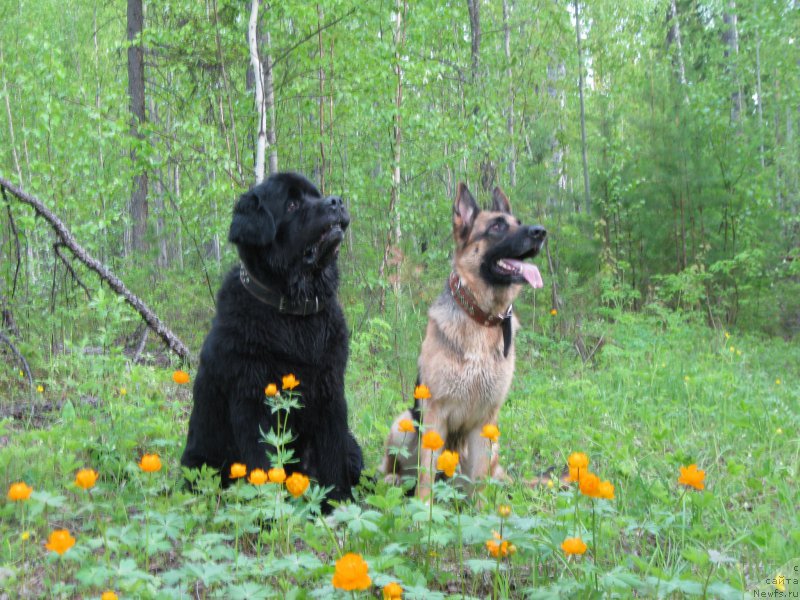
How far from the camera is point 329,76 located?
314 inches

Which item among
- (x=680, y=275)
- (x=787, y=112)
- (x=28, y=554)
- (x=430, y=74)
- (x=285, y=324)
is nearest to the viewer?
(x=28, y=554)

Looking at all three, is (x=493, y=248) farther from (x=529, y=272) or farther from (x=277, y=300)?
(x=277, y=300)

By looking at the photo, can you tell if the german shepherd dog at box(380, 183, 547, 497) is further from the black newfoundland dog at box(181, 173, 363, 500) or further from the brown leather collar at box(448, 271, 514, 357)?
the black newfoundland dog at box(181, 173, 363, 500)

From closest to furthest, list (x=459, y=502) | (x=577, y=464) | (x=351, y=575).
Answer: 1. (x=351, y=575)
2. (x=577, y=464)
3. (x=459, y=502)

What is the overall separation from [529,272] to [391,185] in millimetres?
4394

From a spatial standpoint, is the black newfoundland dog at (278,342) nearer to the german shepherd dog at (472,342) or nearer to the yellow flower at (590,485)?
the german shepherd dog at (472,342)

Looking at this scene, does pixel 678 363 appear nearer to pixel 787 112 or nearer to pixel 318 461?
pixel 318 461

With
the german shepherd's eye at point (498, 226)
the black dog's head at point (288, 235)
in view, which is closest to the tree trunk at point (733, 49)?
the german shepherd's eye at point (498, 226)

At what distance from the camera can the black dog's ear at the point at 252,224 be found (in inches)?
135

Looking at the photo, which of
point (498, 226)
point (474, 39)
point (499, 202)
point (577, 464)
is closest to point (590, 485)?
point (577, 464)

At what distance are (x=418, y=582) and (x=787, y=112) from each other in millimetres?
16816

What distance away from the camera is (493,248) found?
4062 millimetres

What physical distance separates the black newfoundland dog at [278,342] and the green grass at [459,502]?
297mm

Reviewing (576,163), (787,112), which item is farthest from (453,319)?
(787,112)
